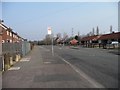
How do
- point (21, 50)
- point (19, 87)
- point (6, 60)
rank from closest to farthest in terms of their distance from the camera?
point (19, 87), point (6, 60), point (21, 50)

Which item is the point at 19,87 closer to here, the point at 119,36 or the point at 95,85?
the point at 95,85

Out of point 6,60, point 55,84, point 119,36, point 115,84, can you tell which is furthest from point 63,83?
point 119,36

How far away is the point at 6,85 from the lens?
11414 millimetres

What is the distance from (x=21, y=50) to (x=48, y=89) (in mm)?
23846

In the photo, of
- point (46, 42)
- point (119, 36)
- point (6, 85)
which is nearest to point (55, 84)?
point (6, 85)

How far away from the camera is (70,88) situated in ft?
33.9

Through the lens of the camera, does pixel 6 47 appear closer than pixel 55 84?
No

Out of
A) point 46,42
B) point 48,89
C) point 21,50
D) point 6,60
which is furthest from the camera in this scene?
point 46,42

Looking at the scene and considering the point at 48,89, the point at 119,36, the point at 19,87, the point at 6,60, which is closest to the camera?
the point at 48,89

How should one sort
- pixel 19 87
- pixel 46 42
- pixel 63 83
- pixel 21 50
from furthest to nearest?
pixel 46 42
pixel 21 50
pixel 63 83
pixel 19 87

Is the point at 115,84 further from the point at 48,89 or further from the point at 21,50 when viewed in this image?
the point at 21,50

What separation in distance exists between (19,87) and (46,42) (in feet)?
577

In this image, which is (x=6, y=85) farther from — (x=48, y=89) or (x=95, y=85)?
(x=95, y=85)

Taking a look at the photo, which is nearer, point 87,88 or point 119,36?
point 87,88
